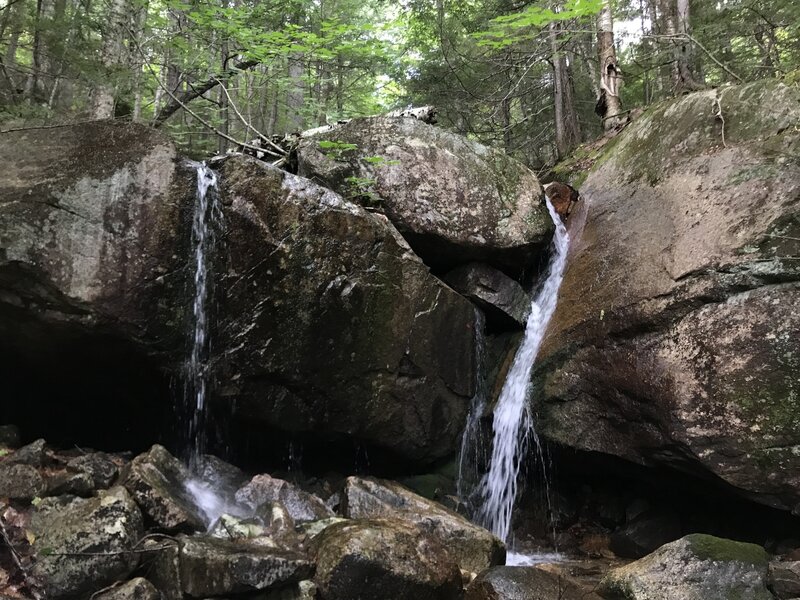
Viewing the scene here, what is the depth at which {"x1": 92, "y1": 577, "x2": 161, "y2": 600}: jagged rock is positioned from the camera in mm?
3594

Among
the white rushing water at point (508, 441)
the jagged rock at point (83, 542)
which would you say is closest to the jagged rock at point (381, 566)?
the jagged rock at point (83, 542)

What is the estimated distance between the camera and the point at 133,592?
3.62 metres

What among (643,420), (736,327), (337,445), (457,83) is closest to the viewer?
(736,327)

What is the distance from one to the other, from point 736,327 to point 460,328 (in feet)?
10.1

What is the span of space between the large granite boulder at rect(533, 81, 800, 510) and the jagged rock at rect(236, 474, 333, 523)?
307 cm

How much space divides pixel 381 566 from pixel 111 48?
746cm

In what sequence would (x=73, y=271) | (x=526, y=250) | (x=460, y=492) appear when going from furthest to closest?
(x=526, y=250), (x=460, y=492), (x=73, y=271)

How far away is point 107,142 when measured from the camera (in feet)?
18.5

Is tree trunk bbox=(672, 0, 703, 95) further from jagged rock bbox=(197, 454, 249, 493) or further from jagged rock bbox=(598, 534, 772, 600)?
jagged rock bbox=(197, 454, 249, 493)

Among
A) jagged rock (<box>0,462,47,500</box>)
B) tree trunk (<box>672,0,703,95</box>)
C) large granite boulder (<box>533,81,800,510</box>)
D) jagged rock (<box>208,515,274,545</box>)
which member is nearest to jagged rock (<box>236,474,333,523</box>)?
jagged rock (<box>208,515,274,545</box>)

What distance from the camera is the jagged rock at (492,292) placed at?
757 cm

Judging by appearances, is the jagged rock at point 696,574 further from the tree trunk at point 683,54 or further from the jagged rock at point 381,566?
the tree trunk at point 683,54

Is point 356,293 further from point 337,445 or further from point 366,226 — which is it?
point 337,445

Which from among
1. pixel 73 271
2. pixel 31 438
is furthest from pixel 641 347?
pixel 31 438
